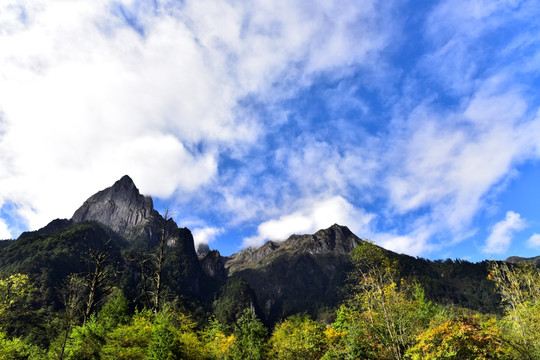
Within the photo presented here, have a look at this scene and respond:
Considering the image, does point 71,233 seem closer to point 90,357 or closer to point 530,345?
point 90,357

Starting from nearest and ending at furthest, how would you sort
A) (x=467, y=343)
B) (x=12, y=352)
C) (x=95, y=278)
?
(x=467, y=343)
(x=12, y=352)
(x=95, y=278)

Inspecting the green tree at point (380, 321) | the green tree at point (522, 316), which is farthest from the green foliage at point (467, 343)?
the green tree at point (380, 321)

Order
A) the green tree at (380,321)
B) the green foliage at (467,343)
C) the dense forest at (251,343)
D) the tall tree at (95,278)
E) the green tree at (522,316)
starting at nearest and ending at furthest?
the green foliage at (467,343)
the dense forest at (251,343)
the green tree at (522,316)
the tall tree at (95,278)
the green tree at (380,321)

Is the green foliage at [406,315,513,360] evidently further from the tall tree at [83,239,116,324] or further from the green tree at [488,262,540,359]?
the tall tree at [83,239,116,324]

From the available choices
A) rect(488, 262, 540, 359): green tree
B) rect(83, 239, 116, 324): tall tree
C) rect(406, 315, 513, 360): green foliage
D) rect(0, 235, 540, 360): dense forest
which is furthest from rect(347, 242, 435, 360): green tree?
rect(83, 239, 116, 324): tall tree

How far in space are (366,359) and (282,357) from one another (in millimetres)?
7339

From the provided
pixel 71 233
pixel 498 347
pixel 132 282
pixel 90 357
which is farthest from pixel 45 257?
pixel 498 347

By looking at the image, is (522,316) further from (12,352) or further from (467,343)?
(12,352)

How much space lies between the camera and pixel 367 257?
83.0ft

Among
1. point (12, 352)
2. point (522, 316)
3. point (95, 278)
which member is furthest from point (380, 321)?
point (12, 352)

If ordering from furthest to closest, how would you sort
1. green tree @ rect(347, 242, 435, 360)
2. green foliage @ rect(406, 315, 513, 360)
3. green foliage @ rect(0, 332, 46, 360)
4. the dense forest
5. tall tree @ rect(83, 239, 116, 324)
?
green tree @ rect(347, 242, 435, 360) → tall tree @ rect(83, 239, 116, 324) → green foliage @ rect(0, 332, 46, 360) → the dense forest → green foliage @ rect(406, 315, 513, 360)

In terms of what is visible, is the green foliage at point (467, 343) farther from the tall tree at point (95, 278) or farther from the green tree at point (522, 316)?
the tall tree at point (95, 278)

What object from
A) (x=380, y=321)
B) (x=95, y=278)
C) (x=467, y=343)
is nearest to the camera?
(x=467, y=343)

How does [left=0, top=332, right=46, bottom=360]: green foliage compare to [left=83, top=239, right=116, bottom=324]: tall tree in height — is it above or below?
below
